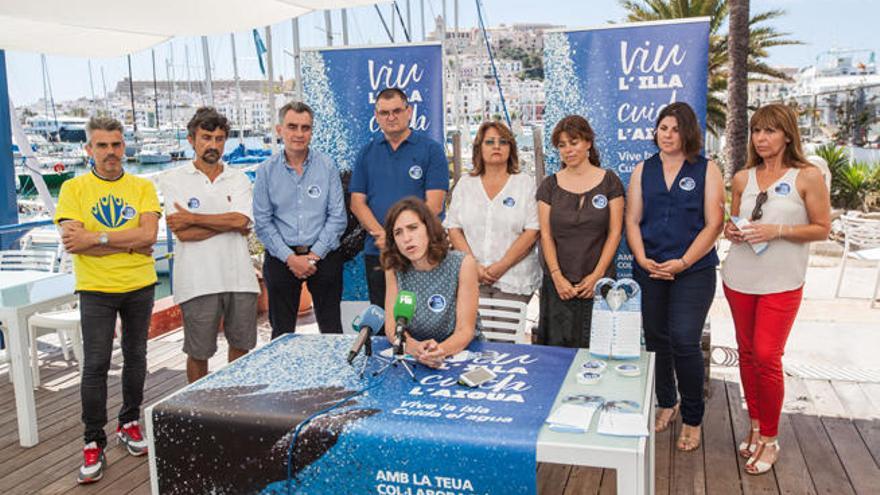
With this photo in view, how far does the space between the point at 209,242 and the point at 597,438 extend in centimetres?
255

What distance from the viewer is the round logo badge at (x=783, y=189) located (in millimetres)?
3289

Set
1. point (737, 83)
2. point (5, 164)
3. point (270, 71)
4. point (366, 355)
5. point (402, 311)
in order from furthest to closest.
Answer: point (270, 71)
point (737, 83)
point (5, 164)
point (366, 355)
point (402, 311)

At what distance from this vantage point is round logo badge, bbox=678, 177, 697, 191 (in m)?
3.48

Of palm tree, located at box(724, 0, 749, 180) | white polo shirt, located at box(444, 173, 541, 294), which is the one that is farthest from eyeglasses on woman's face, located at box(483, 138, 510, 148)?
palm tree, located at box(724, 0, 749, 180)

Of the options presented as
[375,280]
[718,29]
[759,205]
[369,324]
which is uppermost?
[718,29]

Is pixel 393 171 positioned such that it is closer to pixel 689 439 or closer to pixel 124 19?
pixel 689 439

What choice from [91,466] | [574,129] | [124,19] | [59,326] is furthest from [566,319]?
[124,19]

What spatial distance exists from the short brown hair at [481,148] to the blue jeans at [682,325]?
0.91 m

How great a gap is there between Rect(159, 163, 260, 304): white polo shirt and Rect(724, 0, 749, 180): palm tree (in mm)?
8171

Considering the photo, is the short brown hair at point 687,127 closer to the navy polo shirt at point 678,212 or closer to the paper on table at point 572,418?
the navy polo shirt at point 678,212

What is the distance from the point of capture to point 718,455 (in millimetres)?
3596

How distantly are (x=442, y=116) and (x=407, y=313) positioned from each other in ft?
9.19

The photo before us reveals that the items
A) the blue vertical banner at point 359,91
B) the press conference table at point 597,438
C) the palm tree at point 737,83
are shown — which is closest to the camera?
the press conference table at point 597,438

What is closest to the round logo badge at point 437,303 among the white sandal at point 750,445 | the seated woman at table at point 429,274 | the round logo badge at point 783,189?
the seated woman at table at point 429,274
